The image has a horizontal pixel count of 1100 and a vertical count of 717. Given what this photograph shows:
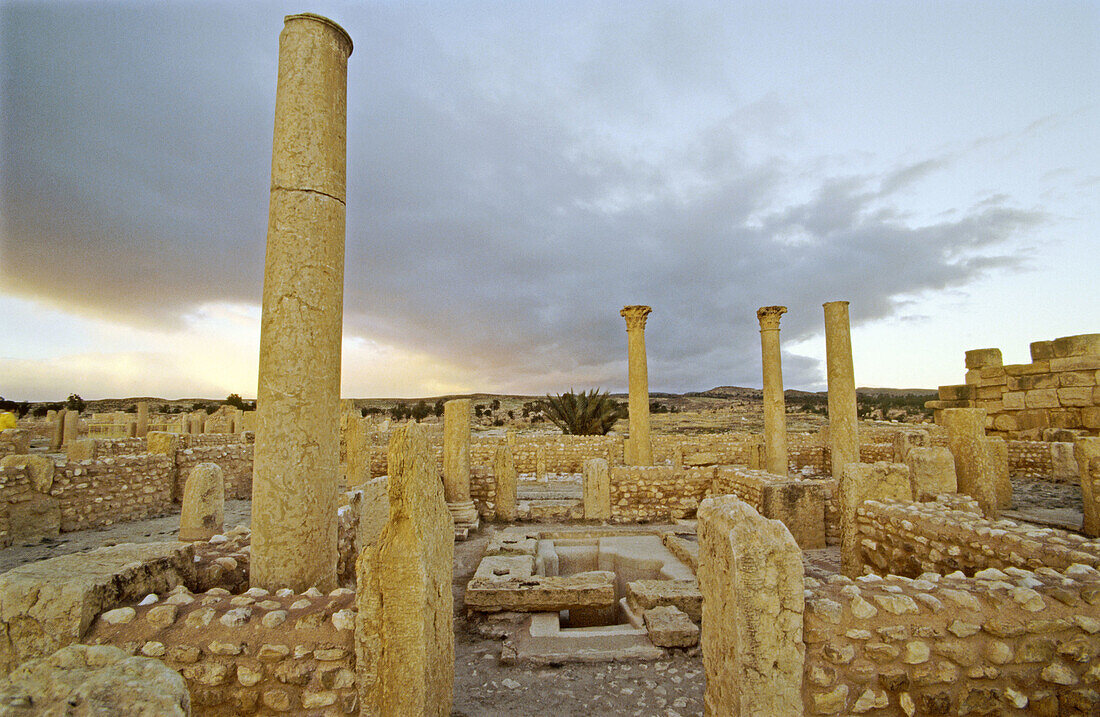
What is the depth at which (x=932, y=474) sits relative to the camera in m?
6.59

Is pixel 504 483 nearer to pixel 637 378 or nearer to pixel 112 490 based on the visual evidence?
pixel 637 378

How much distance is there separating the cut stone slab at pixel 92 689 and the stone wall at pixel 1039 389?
17.9 metres

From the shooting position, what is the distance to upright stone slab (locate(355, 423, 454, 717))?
2.79 meters

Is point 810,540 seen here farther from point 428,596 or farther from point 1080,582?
point 428,596

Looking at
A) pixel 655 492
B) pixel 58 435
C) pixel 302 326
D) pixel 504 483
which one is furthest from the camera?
pixel 58 435

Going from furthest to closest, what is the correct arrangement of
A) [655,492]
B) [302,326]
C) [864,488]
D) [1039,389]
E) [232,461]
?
[232,461] → [1039,389] → [655,492] → [864,488] → [302,326]

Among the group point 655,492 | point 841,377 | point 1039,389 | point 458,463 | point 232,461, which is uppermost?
point 841,377

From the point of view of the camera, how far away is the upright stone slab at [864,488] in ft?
19.8

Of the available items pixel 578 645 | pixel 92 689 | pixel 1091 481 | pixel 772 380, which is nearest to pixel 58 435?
pixel 578 645

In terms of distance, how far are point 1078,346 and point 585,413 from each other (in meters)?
16.0

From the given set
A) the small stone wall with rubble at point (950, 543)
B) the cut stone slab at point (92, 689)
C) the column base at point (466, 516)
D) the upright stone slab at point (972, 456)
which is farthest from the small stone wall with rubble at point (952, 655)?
the column base at point (466, 516)

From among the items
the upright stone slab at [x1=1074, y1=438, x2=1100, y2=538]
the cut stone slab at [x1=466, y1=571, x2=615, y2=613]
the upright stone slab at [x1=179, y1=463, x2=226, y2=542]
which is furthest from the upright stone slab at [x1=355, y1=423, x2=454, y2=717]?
the upright stone slab at [x1=1074, y1=438, x2=1100, y2=538]

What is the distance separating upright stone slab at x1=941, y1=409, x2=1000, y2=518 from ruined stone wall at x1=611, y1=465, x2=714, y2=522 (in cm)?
410

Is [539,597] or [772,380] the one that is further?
[772,380]
